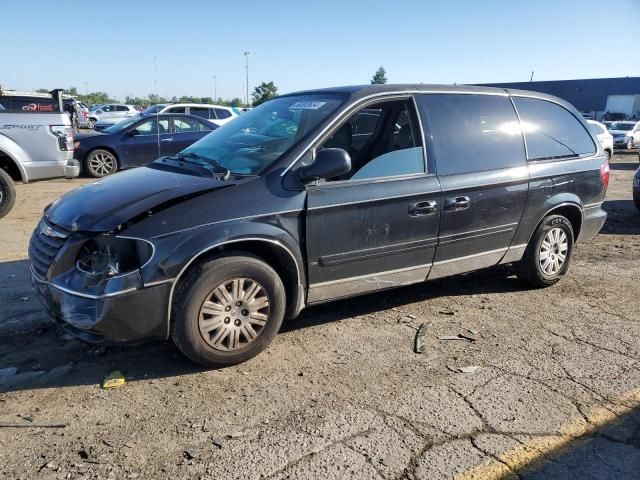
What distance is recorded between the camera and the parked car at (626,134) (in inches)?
983

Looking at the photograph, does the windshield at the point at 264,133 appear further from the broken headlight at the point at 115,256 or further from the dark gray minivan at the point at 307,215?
the broken headlight at the point at 115,256

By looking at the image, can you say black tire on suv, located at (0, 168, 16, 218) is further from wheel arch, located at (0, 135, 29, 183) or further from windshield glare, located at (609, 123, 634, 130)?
windshield glare, located at (609, 123, 634, 130)

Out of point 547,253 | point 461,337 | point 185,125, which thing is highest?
point 185,125

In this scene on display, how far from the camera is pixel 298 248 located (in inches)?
145

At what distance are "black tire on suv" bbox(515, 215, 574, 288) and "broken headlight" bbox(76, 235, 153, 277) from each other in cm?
359

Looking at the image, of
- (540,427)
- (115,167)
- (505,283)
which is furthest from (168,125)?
(540,427)

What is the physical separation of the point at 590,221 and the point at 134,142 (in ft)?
32.9

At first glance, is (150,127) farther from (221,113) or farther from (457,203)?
(457,203)

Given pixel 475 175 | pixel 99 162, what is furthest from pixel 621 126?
pixel 475 175

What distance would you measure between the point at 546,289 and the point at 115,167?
10.1 meters

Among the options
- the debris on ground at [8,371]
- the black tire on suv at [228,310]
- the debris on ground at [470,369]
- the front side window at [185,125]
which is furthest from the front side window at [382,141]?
the front side window at [185,125]

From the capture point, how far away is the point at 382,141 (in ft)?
14.5

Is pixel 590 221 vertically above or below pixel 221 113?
below

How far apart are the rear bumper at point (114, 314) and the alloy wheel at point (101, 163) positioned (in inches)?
371
